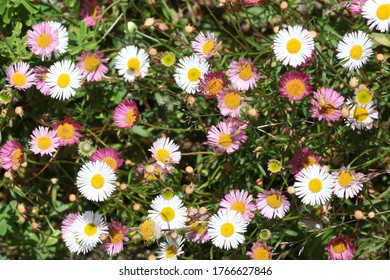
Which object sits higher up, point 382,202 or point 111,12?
point 111,12

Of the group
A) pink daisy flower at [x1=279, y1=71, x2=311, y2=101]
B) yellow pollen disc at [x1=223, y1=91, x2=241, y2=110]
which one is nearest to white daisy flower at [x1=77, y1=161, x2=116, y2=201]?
yellow pollen disc at [x1=223, y1=91, x2=241, y2=110]

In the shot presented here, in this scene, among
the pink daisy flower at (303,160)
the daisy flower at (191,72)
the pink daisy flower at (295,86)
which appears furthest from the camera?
the daisy flower at (191,72)

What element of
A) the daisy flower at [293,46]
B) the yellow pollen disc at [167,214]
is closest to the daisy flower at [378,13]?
the daisy flower at [293,46]

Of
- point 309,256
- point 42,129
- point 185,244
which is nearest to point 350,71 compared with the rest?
point 309,256

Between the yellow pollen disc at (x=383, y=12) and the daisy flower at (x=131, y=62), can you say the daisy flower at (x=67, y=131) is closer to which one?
the daisy flower at (x=131, y=62)

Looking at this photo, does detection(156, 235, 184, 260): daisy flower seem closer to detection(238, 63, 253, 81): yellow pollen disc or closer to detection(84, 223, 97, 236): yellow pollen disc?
detection(84, 223, 97, 236): yellow pollen disc
